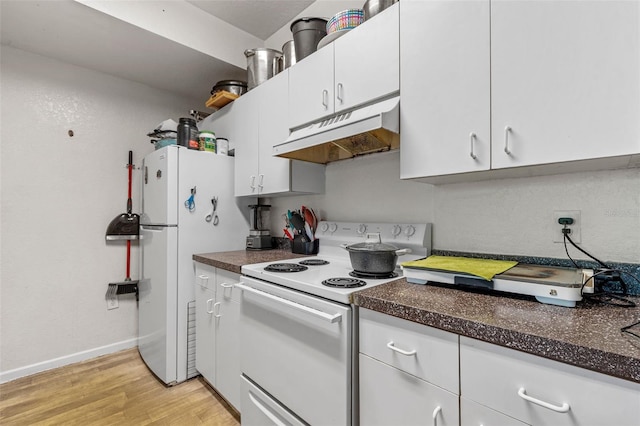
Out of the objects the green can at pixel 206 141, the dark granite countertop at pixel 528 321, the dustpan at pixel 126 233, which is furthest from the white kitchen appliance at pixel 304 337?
the dustpan at pixel 126 233

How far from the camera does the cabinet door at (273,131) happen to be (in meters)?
1.92

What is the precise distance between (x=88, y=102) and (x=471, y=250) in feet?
10.1

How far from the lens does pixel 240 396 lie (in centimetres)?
158

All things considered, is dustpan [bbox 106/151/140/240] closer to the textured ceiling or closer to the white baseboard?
the white baseboard

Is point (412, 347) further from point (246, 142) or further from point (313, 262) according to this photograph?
point (246, 142)

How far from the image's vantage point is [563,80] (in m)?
0.90

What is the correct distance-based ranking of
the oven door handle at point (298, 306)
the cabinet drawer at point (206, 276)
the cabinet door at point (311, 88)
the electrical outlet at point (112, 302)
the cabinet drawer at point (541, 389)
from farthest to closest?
the electrical outlet at point (112, 302) → the cabinet drawer at point (206, 276) → the cabinet door at point (311, 88) → the oven door handle at point (298, 306) → the cabinet drawer at point (541, 389)

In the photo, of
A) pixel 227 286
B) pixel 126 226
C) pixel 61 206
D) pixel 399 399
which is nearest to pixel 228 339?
pixel 227 286

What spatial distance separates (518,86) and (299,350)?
1250 mm

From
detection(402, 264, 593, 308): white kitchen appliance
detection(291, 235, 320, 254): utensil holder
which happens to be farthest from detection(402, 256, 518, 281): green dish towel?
detection(291, 235, 320, 254): utensil holder

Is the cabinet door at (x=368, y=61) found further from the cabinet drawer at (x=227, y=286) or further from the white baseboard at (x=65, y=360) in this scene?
the white baseboard at (x=65, y=360)

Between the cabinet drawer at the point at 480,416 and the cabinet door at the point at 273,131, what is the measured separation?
1467 millimetres

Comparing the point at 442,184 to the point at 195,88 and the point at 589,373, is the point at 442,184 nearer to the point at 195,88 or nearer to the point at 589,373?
the point at 589,373

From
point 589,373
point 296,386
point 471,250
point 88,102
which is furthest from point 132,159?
point 589,373
